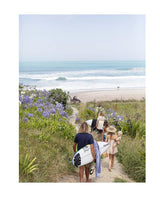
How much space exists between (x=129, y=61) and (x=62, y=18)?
1551 mm

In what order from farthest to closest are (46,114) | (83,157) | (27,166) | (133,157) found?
(46,114) → (133,157) → (83,157) → (27,166)

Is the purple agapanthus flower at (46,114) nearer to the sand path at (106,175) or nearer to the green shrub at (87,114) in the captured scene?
the green shrub at (87,114)

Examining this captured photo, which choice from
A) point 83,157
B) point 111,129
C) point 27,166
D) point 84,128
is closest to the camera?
point 27,166

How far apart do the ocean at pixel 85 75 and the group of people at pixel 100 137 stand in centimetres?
66

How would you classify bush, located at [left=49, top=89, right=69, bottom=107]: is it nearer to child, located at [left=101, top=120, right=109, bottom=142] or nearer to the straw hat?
child, located at [left=101, top=120, right=109, bottom=142]

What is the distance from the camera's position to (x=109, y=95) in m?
4.70

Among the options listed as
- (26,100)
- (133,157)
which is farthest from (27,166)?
(133,157)

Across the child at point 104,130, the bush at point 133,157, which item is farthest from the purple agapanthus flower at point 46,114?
the bush at point 133,157

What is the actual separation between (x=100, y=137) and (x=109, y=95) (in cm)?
86

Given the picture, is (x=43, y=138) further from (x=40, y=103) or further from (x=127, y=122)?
(x=127, y=122)

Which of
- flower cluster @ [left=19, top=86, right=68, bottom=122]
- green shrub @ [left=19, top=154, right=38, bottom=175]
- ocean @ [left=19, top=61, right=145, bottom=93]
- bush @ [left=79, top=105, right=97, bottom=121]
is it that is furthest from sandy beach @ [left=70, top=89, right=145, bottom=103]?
green shrub @ [left=19, top=154, right=38, bottom=175]

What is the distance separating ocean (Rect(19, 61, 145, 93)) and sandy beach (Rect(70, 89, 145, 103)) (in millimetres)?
79

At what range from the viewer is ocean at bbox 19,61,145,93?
460 cm
